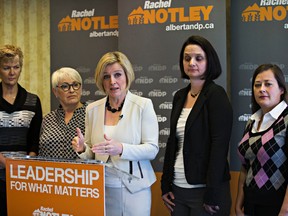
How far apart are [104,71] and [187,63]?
0.49m

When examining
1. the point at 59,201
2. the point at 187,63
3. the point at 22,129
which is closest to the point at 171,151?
the point at 187,63

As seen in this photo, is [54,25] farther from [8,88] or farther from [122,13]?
[8,88]

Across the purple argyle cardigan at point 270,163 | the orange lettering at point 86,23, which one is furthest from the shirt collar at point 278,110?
the orange lettering at point 86,23

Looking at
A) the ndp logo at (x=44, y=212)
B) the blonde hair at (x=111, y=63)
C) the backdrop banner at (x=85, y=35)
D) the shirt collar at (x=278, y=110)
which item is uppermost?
the backdrop banner at (x=85, y=35)

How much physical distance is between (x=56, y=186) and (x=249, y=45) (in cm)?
310

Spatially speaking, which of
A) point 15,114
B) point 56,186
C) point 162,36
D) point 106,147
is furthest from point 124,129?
point 162,36

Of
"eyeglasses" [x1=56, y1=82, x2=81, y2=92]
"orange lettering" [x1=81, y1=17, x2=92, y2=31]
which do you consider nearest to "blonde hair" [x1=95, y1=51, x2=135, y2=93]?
"eyeglasses" [x1=56, y1=82, x2=81, y2=92]

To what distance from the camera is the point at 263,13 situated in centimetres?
392

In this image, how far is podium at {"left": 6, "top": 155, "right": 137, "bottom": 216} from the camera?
1353 millimetres

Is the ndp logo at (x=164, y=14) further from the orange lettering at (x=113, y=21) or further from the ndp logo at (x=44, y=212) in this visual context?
the ndp logo at (x=44, y=212)

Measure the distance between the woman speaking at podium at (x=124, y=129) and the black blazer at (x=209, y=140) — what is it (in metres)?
0.22

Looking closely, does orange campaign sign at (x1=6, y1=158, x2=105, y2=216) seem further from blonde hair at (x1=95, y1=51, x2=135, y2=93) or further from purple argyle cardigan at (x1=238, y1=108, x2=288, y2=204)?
purple argyle cardigan at (x1=238, y1=108, x2=288, y2=204)

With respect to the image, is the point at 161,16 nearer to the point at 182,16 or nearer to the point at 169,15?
the point at 169,15

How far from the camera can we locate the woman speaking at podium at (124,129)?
78.5 inches
